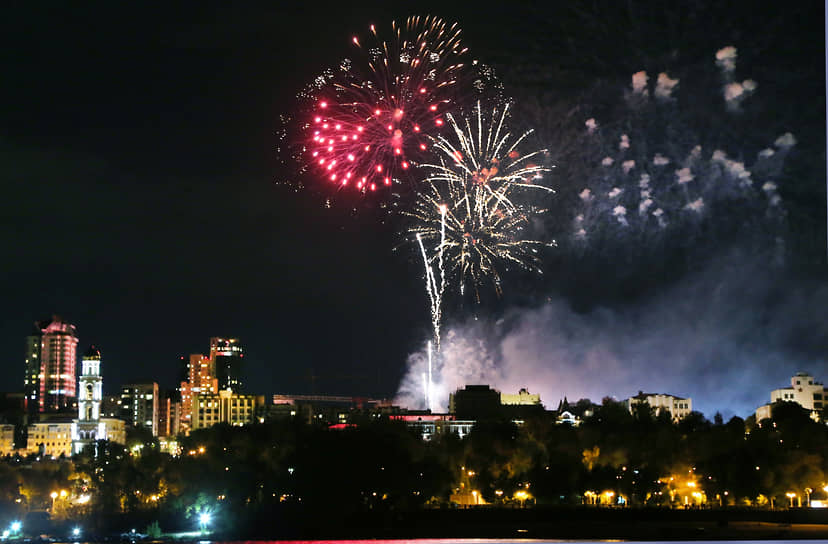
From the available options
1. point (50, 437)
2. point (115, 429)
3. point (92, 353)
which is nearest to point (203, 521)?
point (92, 353)

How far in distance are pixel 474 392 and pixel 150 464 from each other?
35185 mm

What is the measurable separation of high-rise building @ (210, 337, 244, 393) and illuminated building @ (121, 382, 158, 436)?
6.20m

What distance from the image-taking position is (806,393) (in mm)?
66562

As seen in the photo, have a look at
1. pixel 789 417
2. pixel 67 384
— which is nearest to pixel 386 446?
pixel 789 417

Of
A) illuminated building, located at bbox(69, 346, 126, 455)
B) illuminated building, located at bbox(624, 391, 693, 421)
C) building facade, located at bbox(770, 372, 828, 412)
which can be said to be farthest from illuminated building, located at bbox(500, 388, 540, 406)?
illuminated building, located at bbox(69, 346, 126, 455)

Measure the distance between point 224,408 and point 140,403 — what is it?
65.6 ft

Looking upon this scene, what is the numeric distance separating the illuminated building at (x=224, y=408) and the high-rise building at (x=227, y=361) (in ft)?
51.3

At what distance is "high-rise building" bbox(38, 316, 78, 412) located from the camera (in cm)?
9938

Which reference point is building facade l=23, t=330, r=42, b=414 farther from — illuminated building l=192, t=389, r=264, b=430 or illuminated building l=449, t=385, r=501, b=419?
illuminated building l=449, t=385, r=501, b=419

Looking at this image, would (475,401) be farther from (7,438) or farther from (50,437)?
(7,438)

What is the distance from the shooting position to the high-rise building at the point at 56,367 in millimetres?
99375

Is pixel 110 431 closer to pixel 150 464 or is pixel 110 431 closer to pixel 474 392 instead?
pixel 474 392

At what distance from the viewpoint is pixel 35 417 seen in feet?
302

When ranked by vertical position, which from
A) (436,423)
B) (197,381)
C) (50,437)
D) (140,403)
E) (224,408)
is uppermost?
(197,381)
